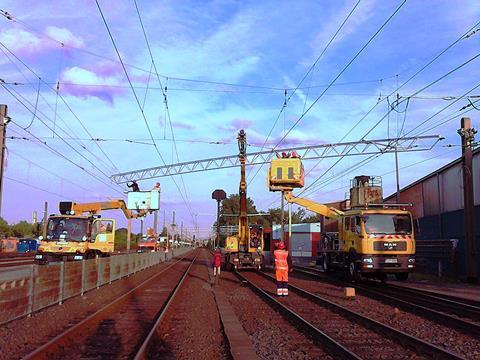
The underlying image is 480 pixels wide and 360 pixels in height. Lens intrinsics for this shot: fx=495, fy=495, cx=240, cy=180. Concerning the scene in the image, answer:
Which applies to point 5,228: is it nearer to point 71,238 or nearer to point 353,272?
point 71,238

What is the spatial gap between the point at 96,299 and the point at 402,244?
13.2 metres

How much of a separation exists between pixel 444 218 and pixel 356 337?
23.4 meters

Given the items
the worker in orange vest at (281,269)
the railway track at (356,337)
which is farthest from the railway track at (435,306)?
the worker in orange vest at (281,269)

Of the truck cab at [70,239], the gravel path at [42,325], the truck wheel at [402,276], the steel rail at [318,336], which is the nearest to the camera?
the steel rail at [318,336]

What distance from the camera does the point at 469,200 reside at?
23.7 meters

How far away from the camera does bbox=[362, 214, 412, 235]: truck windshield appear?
72.0 ft

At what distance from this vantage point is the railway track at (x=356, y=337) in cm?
841

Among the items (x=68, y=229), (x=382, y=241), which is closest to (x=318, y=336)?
(x=382, y=241)

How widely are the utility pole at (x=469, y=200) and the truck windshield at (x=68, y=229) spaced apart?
17971 millimetres

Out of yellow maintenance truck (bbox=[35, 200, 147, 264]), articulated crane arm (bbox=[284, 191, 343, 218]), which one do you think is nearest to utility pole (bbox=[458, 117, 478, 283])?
articulated crane arm (bbox=[284, 191, 343, 218])

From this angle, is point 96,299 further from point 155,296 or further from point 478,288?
point 478,288

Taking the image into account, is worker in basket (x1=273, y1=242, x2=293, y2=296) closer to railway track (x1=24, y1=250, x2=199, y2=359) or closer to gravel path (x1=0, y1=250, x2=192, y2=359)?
railway track (x1=24, y1=250, x2=199, y2=359)

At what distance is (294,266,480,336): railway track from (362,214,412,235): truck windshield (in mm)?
2490

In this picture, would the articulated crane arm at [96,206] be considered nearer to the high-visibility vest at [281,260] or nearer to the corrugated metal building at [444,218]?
the high-visibility vest at [281,260]
